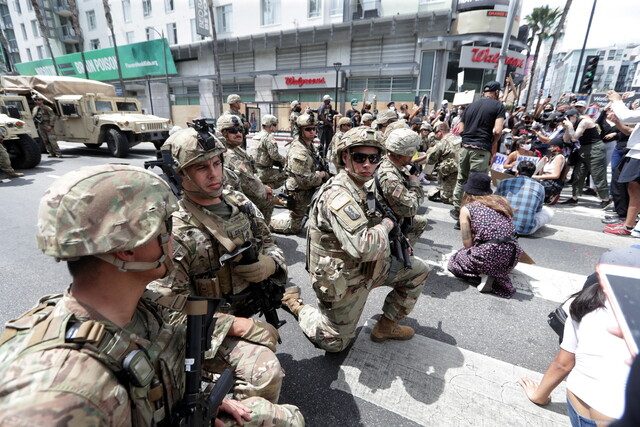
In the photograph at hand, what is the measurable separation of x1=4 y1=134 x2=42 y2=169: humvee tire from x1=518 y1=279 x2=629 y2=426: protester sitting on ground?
37.1ft

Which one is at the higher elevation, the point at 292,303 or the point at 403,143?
the point at 403,143

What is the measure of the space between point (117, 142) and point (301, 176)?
8310 mm

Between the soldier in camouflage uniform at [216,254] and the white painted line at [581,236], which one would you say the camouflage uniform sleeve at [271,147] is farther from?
the white painted line at [581,236]

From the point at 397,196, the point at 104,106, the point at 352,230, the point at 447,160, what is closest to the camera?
the point at 352,230

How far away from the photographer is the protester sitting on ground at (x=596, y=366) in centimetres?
137

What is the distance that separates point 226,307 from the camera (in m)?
2.05

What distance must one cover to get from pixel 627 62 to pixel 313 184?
98343 mm

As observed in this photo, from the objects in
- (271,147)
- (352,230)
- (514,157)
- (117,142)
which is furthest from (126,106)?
(352,230)

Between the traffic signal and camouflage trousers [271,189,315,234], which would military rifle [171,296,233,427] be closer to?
camouflage trousers [271,189,315,234]

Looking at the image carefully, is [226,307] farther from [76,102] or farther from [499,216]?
[76,102]

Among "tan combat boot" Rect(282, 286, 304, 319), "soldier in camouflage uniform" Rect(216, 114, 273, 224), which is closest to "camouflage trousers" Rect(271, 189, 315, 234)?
"soldier in camouflage uniform" Rect(216, 114, 273, 224)

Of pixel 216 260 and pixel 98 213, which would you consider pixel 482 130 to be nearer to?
pixel 216 260

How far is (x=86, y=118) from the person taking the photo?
10.4m

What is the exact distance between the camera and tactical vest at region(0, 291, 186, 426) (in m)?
0.88
